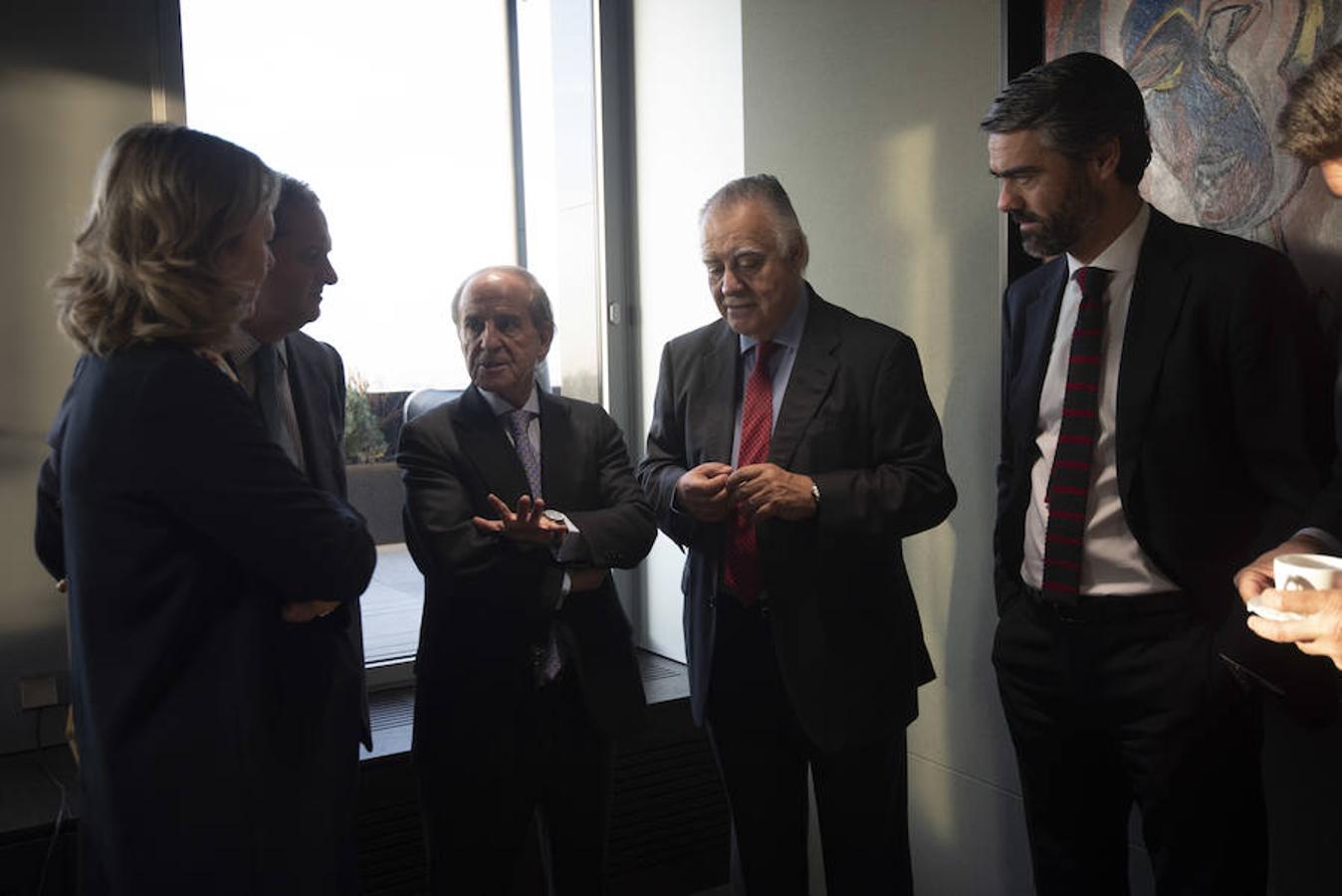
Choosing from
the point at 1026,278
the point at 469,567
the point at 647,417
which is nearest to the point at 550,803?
the point at 469,567

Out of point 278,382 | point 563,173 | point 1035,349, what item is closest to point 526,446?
point 278,382

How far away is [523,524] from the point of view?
2037 millimetres

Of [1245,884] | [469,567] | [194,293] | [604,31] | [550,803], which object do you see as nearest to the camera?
[194,293]

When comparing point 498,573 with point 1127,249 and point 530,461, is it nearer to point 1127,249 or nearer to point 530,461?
point 530,461

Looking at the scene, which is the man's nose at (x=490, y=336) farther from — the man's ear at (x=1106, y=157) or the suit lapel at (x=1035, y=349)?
the man's ear at (x=1106, y=157)

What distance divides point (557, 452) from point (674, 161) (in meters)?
1.74

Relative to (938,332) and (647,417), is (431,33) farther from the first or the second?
(938,332)

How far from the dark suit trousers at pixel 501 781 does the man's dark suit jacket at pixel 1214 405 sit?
1.22m

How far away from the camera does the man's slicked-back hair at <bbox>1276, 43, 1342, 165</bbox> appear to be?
1456 millimetres

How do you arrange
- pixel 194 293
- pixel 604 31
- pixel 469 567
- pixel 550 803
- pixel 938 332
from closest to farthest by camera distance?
pixel 194 293
pixel 469 567
pixel 550 803
pixel 938 332
pixel 604 31

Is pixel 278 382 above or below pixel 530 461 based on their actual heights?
above

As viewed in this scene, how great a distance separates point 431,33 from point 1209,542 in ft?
11.4

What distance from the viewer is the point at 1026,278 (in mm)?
2074

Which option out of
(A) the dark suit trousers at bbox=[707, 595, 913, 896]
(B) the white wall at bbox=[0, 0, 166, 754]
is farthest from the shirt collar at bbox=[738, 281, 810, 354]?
(B) the white wall at bbox=[0, 0, 166, 754]
